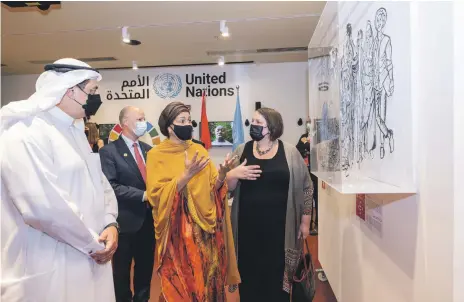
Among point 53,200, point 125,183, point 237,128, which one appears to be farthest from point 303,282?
point 237,128

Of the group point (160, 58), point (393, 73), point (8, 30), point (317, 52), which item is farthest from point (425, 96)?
point (160, 58)

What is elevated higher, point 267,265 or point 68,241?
point 68,241

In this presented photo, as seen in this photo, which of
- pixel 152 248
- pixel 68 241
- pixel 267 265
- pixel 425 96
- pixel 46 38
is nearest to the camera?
pixel 425 96

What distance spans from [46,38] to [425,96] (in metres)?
5.14

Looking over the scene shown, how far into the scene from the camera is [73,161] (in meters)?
1.56

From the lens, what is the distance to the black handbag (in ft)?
7.68

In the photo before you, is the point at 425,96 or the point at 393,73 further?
the point at 393,73

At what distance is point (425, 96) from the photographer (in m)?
1.21

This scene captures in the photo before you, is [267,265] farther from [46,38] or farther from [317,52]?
[46,38]

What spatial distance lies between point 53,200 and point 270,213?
1369mm

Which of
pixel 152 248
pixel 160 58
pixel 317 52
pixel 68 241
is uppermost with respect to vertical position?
pixel 160 58

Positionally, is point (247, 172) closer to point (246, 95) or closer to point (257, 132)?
point (257, 132)

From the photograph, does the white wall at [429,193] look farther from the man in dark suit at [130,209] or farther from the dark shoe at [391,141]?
the man in dark suit at [130,209]

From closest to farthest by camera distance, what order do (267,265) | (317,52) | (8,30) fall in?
(317,52)
(267,265)
(8,30)
